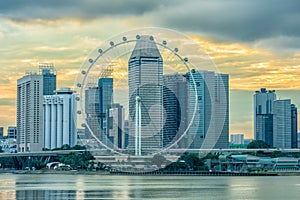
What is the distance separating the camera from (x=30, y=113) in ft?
399

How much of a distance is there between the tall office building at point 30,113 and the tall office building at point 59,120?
1.12m

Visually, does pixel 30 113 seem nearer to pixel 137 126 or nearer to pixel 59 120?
pixel 59 120

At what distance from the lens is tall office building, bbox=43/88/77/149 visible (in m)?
118

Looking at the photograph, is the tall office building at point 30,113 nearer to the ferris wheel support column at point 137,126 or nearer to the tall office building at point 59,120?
the tall office building at point 59,120

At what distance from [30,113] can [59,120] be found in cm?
518

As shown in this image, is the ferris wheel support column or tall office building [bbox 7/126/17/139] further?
tall office building [bbox 7/126/17/139]

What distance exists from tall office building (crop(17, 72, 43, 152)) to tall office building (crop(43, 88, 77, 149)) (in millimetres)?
1121

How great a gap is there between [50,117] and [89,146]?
199 feet

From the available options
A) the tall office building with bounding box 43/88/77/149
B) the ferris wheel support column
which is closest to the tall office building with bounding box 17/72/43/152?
the tall office building with bounding box 43/88/77/149

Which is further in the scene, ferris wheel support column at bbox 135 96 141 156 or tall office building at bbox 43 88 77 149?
tall office building at bbox 43 88 77 149

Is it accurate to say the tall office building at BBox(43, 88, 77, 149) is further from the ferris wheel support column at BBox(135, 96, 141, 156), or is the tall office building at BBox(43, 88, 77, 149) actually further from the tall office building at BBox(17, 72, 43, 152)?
the ferris wheel support column at BBox(135, 96, 141, 156)

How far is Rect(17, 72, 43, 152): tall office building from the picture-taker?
388 feet

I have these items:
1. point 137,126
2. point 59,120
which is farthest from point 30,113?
point 137,126

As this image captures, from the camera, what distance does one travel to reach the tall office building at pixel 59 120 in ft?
386
